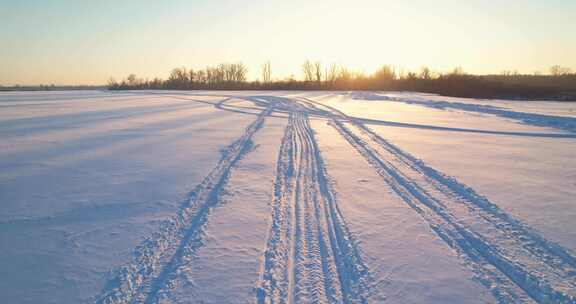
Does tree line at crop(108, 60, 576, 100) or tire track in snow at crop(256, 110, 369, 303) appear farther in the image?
tree line at crop(108, 60, 576, 100)

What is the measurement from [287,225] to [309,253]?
654 millimetres

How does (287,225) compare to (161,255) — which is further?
(287,225)

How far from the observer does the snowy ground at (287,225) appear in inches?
99.7

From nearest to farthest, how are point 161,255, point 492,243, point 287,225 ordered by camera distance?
point 161,255 < point 492,243 < point 287,225

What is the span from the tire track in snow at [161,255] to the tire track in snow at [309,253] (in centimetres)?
88

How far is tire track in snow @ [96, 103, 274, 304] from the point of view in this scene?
96.4 inches

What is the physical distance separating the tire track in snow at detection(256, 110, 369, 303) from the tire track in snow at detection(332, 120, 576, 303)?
1130 millimetres

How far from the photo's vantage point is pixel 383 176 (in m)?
5.46

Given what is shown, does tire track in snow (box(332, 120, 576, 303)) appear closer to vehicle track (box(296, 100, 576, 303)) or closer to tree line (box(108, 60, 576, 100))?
vehicle track (box(296, 100, 576, 303))

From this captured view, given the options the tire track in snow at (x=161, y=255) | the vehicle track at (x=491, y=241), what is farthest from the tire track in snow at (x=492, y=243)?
the tire track in snow at (x=161, y=255)

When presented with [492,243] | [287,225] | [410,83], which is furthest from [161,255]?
[410,83]

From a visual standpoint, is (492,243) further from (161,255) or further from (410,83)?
(410,83)

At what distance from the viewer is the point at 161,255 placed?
297 centimetres

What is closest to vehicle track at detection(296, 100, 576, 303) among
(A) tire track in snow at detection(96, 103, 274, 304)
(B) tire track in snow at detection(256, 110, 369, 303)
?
(B) tire track in snow at detection(256, 110, 369, 303)
